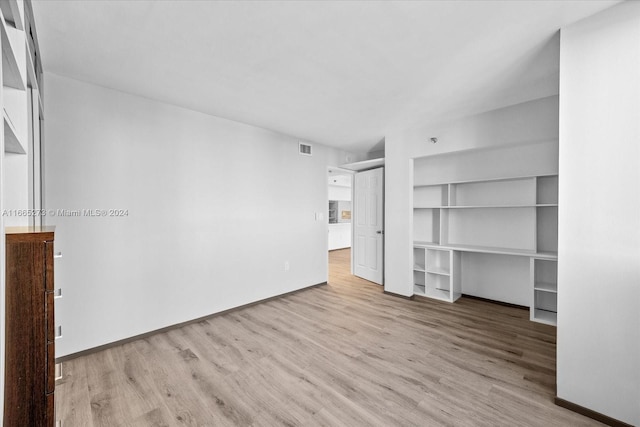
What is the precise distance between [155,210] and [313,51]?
2.28m

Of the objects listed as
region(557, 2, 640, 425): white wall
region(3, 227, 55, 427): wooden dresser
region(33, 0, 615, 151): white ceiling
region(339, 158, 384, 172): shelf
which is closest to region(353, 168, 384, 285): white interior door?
region(339, 158, 384, 172): shelf

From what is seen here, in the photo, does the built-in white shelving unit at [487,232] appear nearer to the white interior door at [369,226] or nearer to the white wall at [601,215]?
the white interior door at [369,226]

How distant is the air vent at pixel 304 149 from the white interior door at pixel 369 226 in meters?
1.24

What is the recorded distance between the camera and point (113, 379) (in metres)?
2.18

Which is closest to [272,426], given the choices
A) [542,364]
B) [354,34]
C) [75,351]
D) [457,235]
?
[75,351]

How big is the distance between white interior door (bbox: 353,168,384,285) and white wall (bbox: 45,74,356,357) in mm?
1619

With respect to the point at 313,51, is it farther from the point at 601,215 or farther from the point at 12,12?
the point at 601,215

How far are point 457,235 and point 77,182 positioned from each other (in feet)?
15.5

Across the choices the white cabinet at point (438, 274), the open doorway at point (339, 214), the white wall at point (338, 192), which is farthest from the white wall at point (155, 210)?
the white wall at point (338, 192)

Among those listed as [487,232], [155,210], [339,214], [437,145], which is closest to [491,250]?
[487,232]

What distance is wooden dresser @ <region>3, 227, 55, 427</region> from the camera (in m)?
0.97

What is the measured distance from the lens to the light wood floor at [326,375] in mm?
1803

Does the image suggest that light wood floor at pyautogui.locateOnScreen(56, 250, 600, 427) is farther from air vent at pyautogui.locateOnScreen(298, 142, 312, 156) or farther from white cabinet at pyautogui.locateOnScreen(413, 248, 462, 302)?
air vent at pyautogui.locateOnScreen(298, 142, 312, 156)

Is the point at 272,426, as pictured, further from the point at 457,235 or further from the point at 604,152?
the point at 457,235
